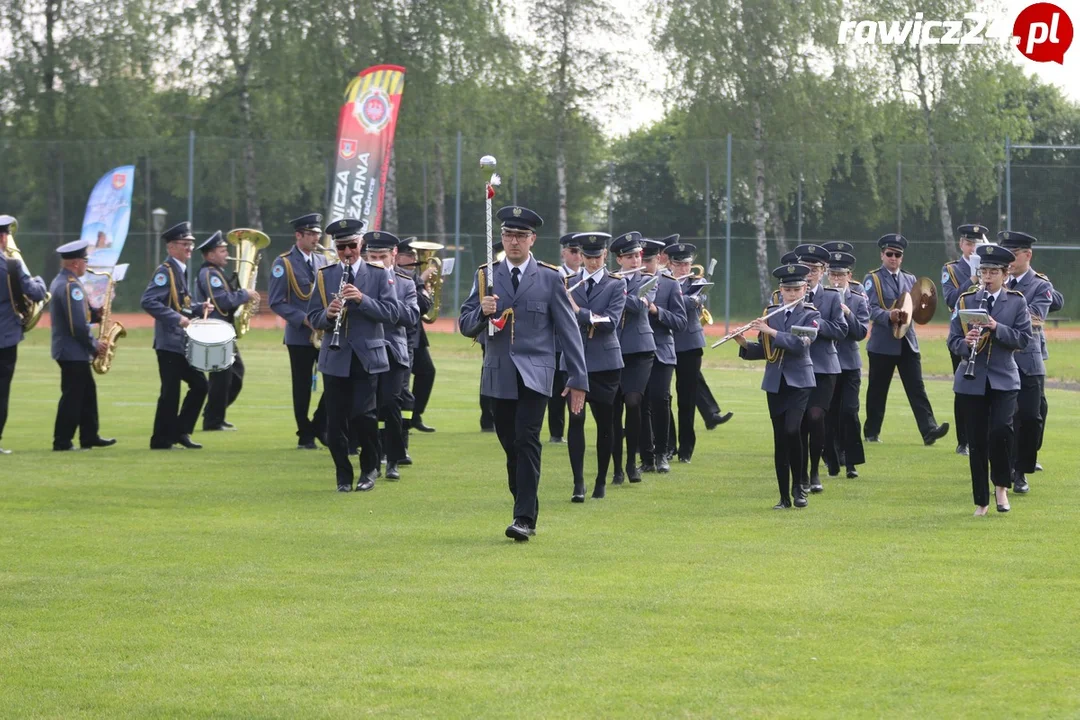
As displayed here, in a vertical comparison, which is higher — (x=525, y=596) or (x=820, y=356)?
(x=820, y=356)

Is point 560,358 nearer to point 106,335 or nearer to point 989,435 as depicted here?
point 989,435

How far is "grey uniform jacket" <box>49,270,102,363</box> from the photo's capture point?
1450 centimetres

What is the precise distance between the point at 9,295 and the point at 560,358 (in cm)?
517

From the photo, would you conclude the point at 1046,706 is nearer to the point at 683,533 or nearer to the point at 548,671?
the point at 548,671

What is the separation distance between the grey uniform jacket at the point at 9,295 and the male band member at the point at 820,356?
670 cm

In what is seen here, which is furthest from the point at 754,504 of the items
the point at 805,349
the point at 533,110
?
the point at 533,110

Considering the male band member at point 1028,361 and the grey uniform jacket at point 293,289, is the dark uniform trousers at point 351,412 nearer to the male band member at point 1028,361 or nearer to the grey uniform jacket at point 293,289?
the grey uniform jacket at point 293,289

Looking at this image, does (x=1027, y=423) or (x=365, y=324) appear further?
(x=1027, y=423)

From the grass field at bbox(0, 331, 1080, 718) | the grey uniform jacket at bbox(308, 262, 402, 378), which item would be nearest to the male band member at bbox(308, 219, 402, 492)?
the grey uniform jacket at bbox(308, 262, 402, 378)

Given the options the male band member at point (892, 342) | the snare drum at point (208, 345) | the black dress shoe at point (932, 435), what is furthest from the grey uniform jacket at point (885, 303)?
the snare drum at point (208, 345)

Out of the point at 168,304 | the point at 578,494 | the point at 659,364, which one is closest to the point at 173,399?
the point at 168,304

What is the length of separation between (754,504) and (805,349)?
115cm

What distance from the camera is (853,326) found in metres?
13.0

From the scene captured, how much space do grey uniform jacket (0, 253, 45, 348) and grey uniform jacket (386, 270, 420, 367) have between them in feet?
11.6
